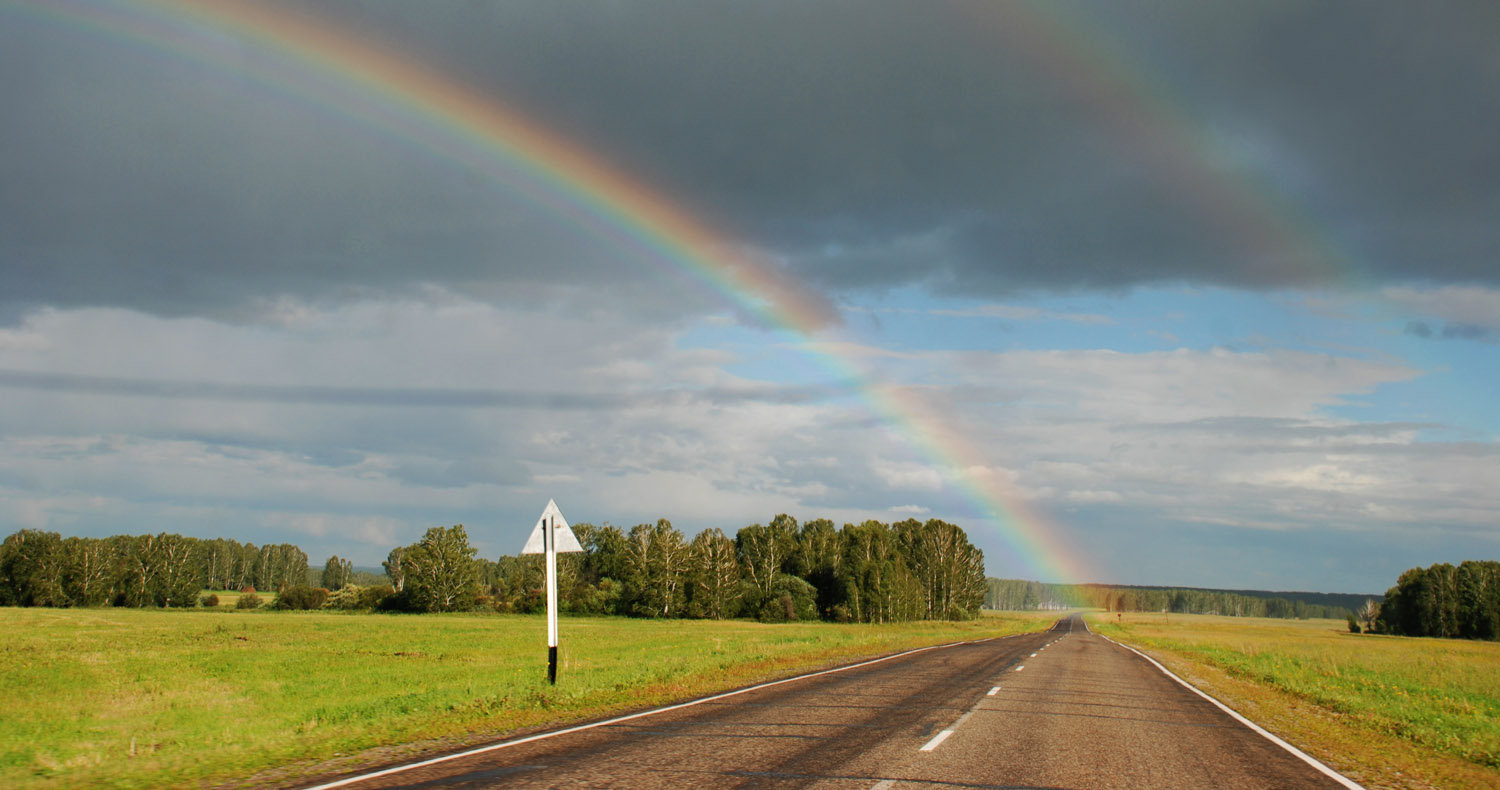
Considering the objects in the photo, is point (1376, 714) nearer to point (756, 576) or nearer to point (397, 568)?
point (756, 576)

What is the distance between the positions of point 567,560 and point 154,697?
449 ft

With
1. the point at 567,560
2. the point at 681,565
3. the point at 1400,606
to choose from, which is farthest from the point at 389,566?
the point at 1400,606

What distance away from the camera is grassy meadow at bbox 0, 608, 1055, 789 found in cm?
1147

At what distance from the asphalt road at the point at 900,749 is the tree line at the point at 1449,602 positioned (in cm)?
13713

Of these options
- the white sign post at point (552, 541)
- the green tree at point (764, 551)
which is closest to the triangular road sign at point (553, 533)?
the white sign post at point (552, 541)

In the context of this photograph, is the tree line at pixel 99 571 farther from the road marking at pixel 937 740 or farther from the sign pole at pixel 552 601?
the road marking at pixel 937 740

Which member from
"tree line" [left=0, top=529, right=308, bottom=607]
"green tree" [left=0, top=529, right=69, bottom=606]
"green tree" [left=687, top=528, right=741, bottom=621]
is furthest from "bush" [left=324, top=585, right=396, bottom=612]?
"green tree" [left=687, top=528, right=741, bottom=621]

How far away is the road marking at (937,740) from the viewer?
11.8 metres

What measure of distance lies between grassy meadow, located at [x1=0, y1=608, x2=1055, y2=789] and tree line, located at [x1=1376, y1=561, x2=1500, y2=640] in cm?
11854

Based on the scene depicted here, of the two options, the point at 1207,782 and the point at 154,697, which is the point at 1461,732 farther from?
the point at 154,697

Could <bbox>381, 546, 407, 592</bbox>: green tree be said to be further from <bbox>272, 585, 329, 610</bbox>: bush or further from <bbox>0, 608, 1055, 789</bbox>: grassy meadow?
<bbox>0, 608, 1055, 789</bbox>: grassy meadow

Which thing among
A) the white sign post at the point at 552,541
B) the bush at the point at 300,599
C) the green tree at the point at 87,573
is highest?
the white sign post at the point at 552,541

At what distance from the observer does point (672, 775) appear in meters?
9.55

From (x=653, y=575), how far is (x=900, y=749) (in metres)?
94.0
